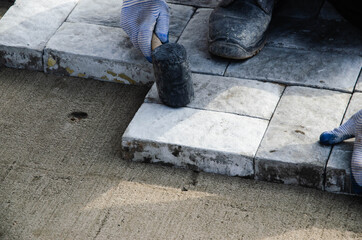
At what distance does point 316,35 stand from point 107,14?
4.39 feet

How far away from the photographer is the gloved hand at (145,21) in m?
3.52

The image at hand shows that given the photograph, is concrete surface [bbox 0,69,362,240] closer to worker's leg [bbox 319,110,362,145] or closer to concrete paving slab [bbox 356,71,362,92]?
worker's leg [bbox 319,110,362,145]

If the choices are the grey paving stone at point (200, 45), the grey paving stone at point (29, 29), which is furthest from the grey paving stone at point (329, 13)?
the grey paving stone at point (29, 29)

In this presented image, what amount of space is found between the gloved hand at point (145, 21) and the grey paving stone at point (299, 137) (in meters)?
0.80

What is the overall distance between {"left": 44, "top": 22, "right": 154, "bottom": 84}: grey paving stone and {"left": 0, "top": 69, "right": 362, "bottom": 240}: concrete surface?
308mm

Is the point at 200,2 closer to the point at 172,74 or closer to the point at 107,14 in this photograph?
the point at 107,14

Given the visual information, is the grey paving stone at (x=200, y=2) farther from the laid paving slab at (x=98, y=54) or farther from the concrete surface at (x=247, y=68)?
the laid paving slab at (x=98, y=54)

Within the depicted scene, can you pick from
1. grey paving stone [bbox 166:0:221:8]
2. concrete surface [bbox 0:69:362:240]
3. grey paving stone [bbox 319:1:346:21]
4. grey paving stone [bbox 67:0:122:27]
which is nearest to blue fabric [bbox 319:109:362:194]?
concrete surface [bbox 0:69:362:240]

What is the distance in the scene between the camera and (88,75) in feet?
12.2

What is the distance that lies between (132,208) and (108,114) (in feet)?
2.48

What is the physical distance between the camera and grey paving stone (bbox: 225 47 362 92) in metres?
3.35

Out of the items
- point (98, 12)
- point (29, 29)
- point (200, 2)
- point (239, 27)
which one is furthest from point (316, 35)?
point (29, 29)

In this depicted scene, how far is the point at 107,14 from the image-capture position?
13.3 ft

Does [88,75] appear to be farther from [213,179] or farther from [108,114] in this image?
[213,179]
